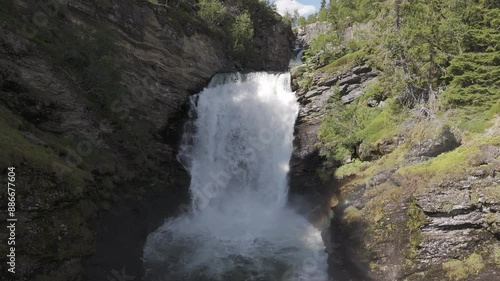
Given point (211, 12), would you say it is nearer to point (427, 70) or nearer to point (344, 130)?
point (344, 130)

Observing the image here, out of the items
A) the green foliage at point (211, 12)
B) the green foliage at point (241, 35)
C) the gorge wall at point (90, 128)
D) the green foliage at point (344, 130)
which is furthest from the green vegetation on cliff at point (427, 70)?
the green foliage at point (211, 12)

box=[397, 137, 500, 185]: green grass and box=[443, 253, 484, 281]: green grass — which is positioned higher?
box=[397, 137, 500, 185]: green grass

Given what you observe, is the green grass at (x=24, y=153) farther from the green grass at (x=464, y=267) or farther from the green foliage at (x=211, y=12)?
the green foliage at (x=211, y=12)

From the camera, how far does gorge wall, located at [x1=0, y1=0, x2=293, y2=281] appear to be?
1163 centimetres

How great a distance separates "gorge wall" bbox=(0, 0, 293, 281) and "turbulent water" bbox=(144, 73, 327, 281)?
1.30 meters

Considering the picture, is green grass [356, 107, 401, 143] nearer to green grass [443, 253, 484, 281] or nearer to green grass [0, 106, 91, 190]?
green grass [443, 253, 484, 281]

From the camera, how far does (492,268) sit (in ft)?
33.6

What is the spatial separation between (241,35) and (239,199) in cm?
2613

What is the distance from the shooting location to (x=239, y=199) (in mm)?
23219

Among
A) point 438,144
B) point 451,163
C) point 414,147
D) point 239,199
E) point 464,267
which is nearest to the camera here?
point 464,267

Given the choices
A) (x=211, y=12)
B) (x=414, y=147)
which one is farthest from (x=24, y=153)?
(x=211, y=12)

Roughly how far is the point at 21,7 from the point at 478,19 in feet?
78.2

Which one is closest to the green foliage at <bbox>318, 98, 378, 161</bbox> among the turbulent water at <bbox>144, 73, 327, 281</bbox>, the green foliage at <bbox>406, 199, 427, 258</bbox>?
the turbulent water at <bbox>144, 73, 327, 281</bbox>

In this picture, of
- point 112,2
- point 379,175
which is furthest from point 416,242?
point 112,2
